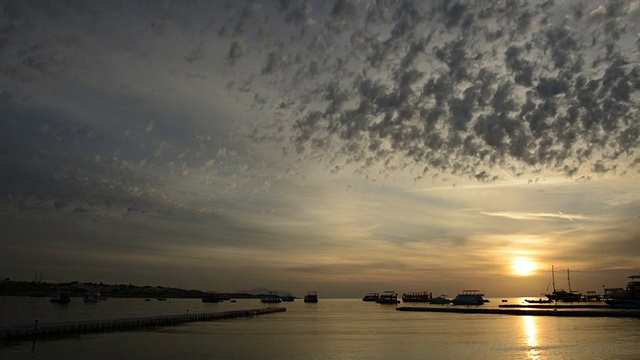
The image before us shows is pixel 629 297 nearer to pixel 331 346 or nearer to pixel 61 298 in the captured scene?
pixel 331 346

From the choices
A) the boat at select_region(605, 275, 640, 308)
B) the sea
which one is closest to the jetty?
the sea

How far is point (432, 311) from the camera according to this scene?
134m

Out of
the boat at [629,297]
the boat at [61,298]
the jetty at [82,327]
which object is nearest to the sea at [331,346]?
the jetty at [82,327]

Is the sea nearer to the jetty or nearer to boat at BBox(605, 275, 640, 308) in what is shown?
the jetty

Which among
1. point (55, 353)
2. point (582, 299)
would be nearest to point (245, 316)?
point (55, 353)

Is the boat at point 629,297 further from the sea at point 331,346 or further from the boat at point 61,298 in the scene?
the boat at point 61,298

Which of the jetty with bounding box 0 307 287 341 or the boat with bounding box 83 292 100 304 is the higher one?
the boat with bounding box 83 292 100 304

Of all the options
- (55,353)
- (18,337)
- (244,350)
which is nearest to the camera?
(55,353)

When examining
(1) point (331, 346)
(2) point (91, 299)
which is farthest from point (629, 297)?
(2) point (91, 299)

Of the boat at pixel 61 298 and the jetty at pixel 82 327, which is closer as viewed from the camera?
the jetty at pixel 82 327

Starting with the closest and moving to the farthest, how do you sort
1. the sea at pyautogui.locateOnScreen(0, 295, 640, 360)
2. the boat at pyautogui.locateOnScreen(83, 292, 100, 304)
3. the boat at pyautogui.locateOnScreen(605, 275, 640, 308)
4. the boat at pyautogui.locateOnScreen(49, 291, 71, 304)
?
the sea at pyautogui.locateOnScreen(0, 295, 640, 360) < the boat at pyautogui.locateOnScreen(605, 275, 640, 308) < the boat at pyautogui.locateOnScreen(49, 291, 71, 304) < the boat at pyautogui.locateOnScreen(83, 292, 100, 304)

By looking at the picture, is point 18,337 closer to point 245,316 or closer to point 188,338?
point 188,338

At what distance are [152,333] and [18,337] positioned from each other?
1507cm

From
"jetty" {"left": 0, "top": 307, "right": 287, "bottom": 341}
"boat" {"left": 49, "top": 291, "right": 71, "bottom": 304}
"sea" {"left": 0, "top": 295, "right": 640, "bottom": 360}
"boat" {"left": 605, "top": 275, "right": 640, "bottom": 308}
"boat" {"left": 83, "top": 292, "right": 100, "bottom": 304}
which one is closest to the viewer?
"sea" {"left": 0, "top": 295, "right": 640, "bottom": 360}
